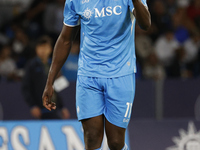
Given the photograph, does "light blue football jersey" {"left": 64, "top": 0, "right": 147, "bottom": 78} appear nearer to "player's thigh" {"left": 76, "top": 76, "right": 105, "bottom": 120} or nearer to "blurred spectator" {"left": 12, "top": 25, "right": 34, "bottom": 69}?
"player's thigh" {"left": 76, "top": 76, "right": 105, "bottom": 120}

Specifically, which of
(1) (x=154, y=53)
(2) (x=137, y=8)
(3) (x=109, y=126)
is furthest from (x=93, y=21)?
(1) (x=154, y=53)

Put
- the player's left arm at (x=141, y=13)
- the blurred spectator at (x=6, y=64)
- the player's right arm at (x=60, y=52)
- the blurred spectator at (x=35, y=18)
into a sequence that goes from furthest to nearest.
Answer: the blurred spectator at (x=35, y=18), the blurred spectator at (x=6, y=64), the player's right arm at (x=60, y=52), the player's left arm at (x=141, y=13)

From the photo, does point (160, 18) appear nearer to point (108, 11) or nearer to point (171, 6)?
point (171, 6)

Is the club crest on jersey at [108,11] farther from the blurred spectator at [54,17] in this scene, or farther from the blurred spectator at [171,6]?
the blurred spectator at [171,6]

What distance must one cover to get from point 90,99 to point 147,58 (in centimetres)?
622

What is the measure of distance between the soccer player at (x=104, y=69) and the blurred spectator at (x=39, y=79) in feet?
10.6

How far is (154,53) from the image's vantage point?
34.4ft

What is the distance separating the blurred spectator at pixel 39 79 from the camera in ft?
25.0

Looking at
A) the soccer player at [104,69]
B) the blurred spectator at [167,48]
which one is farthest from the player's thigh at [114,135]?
the blurred spectator at [167,48]

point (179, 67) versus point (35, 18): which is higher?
point (35, 18)

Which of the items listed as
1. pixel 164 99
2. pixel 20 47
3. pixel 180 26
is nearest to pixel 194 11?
pixel 180 26

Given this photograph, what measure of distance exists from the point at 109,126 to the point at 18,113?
5.24m

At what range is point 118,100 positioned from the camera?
437 centimetres

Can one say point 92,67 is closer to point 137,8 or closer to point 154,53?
point 137,8
